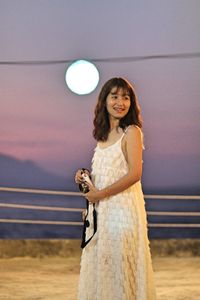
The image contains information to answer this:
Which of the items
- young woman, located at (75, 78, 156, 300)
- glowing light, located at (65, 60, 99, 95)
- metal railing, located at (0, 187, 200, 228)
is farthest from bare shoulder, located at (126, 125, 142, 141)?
metal railing, located at (0, 187, 200, 228)

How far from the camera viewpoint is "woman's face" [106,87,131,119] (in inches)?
84.1

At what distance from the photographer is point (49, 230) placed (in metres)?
4.60

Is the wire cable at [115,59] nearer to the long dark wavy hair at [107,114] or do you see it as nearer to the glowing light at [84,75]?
the glowing light at [84,75]

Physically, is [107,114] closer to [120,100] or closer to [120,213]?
[120,100]

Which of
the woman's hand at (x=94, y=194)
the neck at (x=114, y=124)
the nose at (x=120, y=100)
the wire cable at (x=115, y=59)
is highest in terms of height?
the wire cable at (x=115, y=59)

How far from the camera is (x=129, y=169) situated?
6.92ft

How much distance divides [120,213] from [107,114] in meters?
0.40

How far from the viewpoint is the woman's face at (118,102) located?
2.14 metres

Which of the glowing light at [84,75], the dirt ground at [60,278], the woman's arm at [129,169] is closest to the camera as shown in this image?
the woman's arm at [129,169]

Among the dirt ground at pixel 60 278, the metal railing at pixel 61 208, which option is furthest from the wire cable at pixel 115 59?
the dirt ground at pixel 60 278

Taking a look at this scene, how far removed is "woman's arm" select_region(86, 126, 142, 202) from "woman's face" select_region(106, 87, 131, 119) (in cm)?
8

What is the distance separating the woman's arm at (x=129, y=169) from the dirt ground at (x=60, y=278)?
4.15 feet

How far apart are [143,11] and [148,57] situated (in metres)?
0.37

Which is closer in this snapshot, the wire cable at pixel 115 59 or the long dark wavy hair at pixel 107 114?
the long dark wavy hair at pixel 107 114
